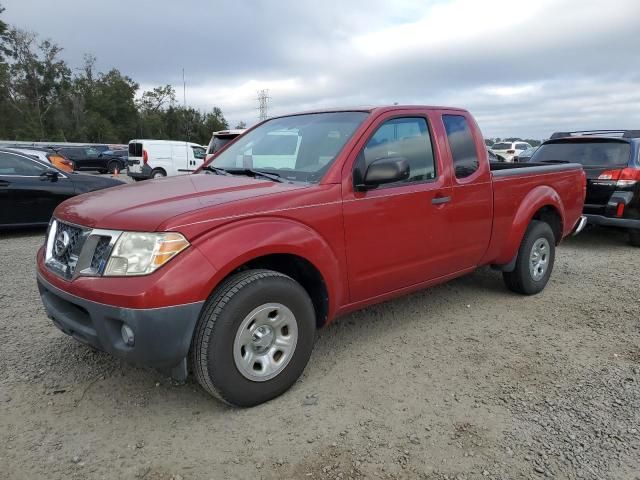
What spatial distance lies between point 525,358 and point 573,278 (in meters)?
2.61

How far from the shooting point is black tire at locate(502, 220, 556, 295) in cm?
482

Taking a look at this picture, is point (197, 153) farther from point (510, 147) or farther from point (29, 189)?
point (510, 147)

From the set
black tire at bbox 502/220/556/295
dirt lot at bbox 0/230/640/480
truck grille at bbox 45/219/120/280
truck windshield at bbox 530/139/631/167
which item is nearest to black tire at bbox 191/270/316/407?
dirt lot at bbox 0/230/640/480

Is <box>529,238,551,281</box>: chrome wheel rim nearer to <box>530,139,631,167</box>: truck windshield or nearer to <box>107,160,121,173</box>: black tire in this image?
<box>530,139,631,167</box>: truck windshield

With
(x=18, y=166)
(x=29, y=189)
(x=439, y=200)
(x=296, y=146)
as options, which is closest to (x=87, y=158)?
(x=18, y=166)

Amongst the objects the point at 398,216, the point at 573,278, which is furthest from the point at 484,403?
the point at 573,278

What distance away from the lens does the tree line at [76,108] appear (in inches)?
2297

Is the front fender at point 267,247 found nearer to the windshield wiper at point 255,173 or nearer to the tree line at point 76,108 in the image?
the windshield wiper at point 255,173

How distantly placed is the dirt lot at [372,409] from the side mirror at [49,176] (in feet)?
14.8

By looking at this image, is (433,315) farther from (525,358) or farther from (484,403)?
(484,403)

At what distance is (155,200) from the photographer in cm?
291

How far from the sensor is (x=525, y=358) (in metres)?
3.61

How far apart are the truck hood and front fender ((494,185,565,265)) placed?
243cm

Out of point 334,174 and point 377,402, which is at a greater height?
point 334,174
